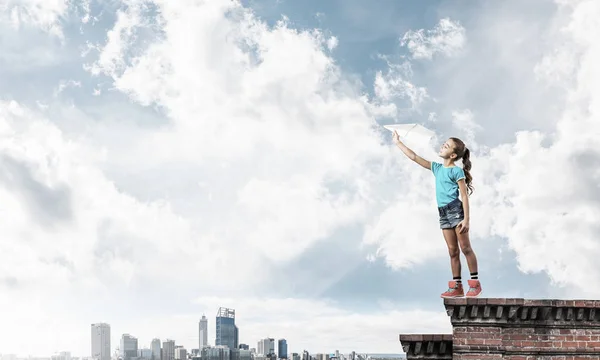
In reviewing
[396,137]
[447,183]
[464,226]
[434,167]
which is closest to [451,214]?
[464,226]

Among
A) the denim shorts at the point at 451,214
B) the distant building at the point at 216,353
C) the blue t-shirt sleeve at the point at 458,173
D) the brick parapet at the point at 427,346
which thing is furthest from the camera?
the distant building at the point at 216,353

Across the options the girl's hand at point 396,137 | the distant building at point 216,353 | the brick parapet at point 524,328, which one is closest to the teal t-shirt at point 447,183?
the girl's hand at point 396,137

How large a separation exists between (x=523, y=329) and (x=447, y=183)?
3.27m

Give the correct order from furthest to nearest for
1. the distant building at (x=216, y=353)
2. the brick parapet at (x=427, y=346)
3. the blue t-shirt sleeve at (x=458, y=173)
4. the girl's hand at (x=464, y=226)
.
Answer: the distant building at (x=216, y=353), the brick parapet at (x=427, y=346), the blue t-shirt sleeve at (x=458, y=173), the girl's hand at (x=464, y=226)

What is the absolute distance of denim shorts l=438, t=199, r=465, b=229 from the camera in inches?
588

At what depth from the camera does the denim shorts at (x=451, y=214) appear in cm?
1494

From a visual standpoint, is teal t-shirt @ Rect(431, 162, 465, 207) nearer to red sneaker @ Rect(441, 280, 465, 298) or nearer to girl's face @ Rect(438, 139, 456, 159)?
girl's face @ Rect(438, 139, 456, 159)

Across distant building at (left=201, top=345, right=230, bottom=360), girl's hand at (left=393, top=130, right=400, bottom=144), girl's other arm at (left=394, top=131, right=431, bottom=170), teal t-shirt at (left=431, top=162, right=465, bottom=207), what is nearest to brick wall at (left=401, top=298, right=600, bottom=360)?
teal t-shirt at (left=431, top=162, right=465, bottom=207)

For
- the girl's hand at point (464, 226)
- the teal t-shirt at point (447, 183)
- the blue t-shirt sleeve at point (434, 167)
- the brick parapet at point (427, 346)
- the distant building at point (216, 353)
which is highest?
the blue t-shirt sleeve at point (434, 167)

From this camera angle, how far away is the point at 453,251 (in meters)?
15.0

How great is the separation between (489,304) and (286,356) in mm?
179281

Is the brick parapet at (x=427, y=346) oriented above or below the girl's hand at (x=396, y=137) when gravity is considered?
below

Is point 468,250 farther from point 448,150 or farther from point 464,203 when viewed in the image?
point 448,150

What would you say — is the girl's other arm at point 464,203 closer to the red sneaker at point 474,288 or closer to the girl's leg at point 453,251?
the girl's leg at point 453,251
